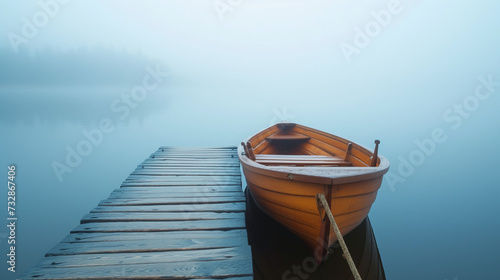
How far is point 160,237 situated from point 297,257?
176cm

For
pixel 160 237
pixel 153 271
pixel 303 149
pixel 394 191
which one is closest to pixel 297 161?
pixel 303 149

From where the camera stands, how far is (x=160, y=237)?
271cm

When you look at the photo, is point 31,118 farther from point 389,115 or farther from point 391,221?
point 389,115

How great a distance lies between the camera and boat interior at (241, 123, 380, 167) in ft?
14.1

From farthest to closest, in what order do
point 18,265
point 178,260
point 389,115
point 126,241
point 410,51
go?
point 410,51, point 389,115, point 18,265, point 126,241, point 178,260

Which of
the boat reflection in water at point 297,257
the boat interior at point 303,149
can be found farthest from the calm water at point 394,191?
the boat interior at point 303,149

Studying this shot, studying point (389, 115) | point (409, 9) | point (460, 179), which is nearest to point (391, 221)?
point (460, 179)

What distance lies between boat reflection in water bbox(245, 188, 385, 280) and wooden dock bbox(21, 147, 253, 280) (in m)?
0.74

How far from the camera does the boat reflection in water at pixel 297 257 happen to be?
3182 mm

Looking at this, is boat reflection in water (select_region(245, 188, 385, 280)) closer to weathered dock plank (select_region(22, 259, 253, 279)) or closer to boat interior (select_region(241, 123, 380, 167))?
boat interior (select_region(241, 123, 380, 167))

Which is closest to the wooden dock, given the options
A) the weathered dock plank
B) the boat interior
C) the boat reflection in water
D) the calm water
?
the weathered dock plank

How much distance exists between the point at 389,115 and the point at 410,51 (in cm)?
14290

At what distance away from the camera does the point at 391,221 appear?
5801mm

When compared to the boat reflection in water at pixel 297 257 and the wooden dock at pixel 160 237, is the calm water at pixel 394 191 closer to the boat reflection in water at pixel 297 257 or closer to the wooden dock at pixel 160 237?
the boat reflection in water at pixel 297 257
